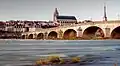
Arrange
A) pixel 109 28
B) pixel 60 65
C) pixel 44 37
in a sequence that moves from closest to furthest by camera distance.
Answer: pixel 60 65, pixel 109 28, pixel 44 37

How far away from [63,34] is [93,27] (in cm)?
2425

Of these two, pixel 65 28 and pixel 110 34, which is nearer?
pixel 110 34

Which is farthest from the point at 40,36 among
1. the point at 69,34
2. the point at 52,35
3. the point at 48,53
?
the point at 48,53

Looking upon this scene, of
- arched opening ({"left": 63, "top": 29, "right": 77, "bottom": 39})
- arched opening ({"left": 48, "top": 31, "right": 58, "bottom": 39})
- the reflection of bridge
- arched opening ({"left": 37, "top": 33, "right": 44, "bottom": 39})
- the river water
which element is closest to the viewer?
the river water

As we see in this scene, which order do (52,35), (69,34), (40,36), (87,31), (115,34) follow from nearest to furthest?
A: (115,34) < (87,31) < (69,34) < (52,35) < (40,36)

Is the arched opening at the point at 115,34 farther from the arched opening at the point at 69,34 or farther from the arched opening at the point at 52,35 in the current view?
the arched opening at the point at 52,35

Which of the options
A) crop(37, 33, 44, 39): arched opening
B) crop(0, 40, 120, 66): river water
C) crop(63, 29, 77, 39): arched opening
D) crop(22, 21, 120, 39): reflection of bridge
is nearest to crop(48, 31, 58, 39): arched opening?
crop(22, 21, 120, 39): reflection of bridge

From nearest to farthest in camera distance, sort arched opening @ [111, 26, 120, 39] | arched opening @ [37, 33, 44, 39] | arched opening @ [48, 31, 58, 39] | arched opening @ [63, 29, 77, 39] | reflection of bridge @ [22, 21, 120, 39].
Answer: reflection of bridge @ [22, 21, 120, 39] < arched opening @ [111, 26, 120, 39] < arched opening @ [63, 29, 77, 39] < arched opening @ [48, 31, 58, 39] < arched opening @ [37, 33, 44, 39]

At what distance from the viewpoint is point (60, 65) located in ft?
109

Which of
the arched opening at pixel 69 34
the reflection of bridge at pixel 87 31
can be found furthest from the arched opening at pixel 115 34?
the arched opening at pixel 69 34

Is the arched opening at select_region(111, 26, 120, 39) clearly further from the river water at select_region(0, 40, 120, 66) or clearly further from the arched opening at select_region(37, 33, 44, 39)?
the arched opening at select_region(37, 33, 44, 39)

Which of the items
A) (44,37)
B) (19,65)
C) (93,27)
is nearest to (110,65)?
(19,65)

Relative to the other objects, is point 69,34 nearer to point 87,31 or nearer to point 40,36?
→ point 87,31

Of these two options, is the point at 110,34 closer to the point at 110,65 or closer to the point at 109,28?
the point at 109,28
